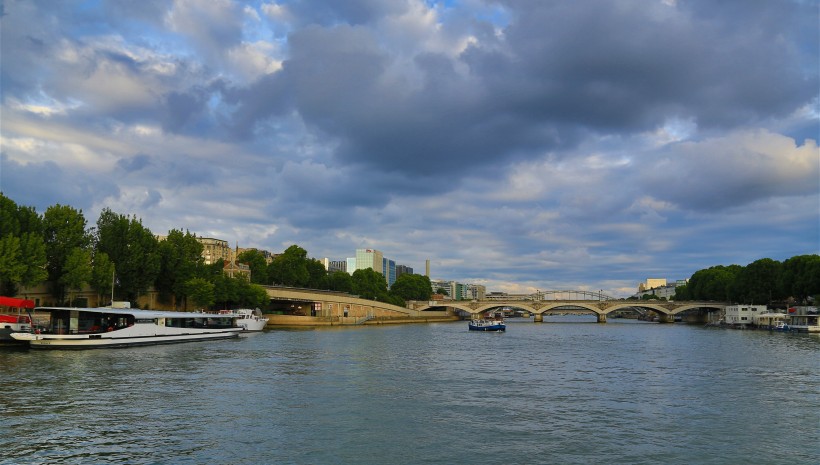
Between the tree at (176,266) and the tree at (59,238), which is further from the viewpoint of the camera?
the tree at (176,266)

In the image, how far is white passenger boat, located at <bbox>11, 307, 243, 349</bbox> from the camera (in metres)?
54.1

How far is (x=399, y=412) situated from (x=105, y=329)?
140 feet

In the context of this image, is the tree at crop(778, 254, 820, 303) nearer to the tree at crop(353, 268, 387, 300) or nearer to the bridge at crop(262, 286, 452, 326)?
the bridge at crop(262, 286, 452, 326)

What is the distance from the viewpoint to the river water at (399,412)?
20719mm

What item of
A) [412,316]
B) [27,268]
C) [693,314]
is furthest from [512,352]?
[693,314]

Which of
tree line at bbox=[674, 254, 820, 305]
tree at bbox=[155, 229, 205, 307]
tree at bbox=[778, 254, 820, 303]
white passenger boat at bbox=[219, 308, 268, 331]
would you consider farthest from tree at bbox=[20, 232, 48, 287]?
tree at bbox=[778, 254, 820, 303]

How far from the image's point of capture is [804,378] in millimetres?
40375

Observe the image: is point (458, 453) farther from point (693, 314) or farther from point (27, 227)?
point (693, 314)

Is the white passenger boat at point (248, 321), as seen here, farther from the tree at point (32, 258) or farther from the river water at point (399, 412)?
the river water at point (399, 412)

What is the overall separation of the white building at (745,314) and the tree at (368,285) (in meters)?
91.3

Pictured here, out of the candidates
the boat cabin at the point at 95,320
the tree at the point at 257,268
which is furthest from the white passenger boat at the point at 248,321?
the tree at the point at 257,268

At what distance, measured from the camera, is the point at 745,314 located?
129 meters

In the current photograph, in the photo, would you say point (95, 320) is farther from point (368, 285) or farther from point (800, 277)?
point (368, 285)

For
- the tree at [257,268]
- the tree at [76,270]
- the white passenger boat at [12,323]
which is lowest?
the white passenger boat at [12,323]
